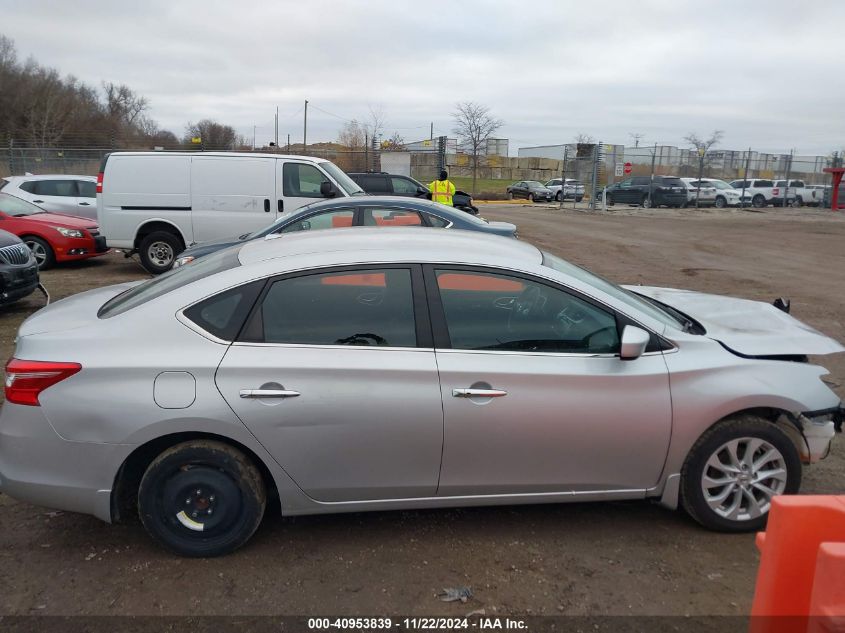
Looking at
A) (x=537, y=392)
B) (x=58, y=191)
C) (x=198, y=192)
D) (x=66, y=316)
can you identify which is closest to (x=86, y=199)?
(x=58, y=191)

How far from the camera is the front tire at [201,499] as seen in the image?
3.29m

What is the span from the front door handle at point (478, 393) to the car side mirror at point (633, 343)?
63 cm

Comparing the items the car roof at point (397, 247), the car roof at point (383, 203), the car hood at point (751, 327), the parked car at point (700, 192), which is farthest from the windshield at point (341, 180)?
the parked car at point (700, 192)

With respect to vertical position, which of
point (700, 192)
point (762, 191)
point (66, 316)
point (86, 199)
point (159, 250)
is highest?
point (762, 191)

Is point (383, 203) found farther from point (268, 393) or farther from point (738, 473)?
point (738, 473)

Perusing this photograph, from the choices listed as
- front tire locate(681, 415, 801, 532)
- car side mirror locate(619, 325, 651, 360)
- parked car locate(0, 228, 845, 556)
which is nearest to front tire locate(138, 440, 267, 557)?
parked car locate(0, 228, 845, 556)

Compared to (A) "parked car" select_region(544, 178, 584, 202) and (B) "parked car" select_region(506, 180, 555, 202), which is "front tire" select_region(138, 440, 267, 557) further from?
(B) "parked car" select_region(506, 180, 555, 202)

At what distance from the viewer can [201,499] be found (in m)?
3.35

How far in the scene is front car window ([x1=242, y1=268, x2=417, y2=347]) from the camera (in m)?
3.39

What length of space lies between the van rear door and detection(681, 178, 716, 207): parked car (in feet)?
85.1

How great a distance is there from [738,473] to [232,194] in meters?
9.33

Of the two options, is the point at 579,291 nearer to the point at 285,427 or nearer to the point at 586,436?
the point at 586,436

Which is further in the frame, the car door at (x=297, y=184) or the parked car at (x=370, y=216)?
the car door at (x=297, y=184)

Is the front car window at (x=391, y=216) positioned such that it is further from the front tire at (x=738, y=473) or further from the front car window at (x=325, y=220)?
the front tire at (x=738, y=473)
